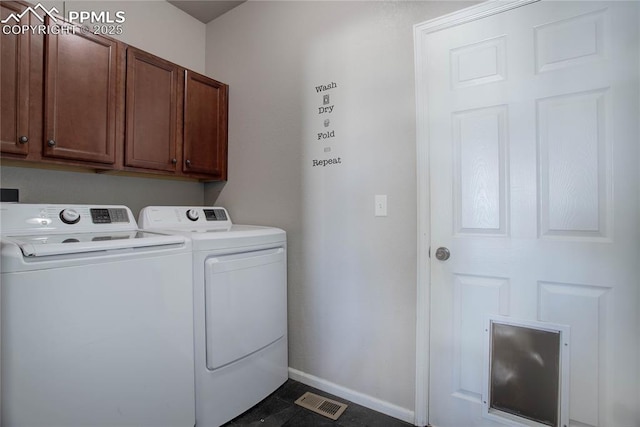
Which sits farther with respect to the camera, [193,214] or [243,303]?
[193,214]

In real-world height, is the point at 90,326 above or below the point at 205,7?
below

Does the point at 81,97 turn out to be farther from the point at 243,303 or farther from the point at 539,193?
the point at 539,193

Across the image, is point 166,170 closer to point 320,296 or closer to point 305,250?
point 305,250

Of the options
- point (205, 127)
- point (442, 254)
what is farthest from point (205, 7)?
point (442, 254)

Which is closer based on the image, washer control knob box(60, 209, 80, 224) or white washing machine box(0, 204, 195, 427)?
white washing machine box(0, 204, 195, 427)

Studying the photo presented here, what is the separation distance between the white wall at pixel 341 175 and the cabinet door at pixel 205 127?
0.18 metres

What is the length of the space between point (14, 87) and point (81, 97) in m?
0.26

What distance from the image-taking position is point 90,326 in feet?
3.82

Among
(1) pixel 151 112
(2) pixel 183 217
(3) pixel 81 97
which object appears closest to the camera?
(3) pixel 81 97

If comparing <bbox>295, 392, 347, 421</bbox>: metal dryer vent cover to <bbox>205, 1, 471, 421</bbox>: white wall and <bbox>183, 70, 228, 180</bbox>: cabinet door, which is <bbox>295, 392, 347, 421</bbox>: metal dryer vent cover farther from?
<bbox>183, 70, 228, 180</bbox>: cabinet door

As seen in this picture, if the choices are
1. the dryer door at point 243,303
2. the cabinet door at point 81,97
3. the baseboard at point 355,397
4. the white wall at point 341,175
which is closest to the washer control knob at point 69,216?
the cabinet door at point 81,97

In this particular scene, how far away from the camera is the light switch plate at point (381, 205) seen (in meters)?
1.72

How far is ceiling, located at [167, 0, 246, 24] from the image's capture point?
235cm

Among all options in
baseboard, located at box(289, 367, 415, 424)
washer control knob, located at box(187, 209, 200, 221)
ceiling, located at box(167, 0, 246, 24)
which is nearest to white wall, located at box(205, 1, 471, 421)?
baseboard, located at box(289, 367, 415, 424)
